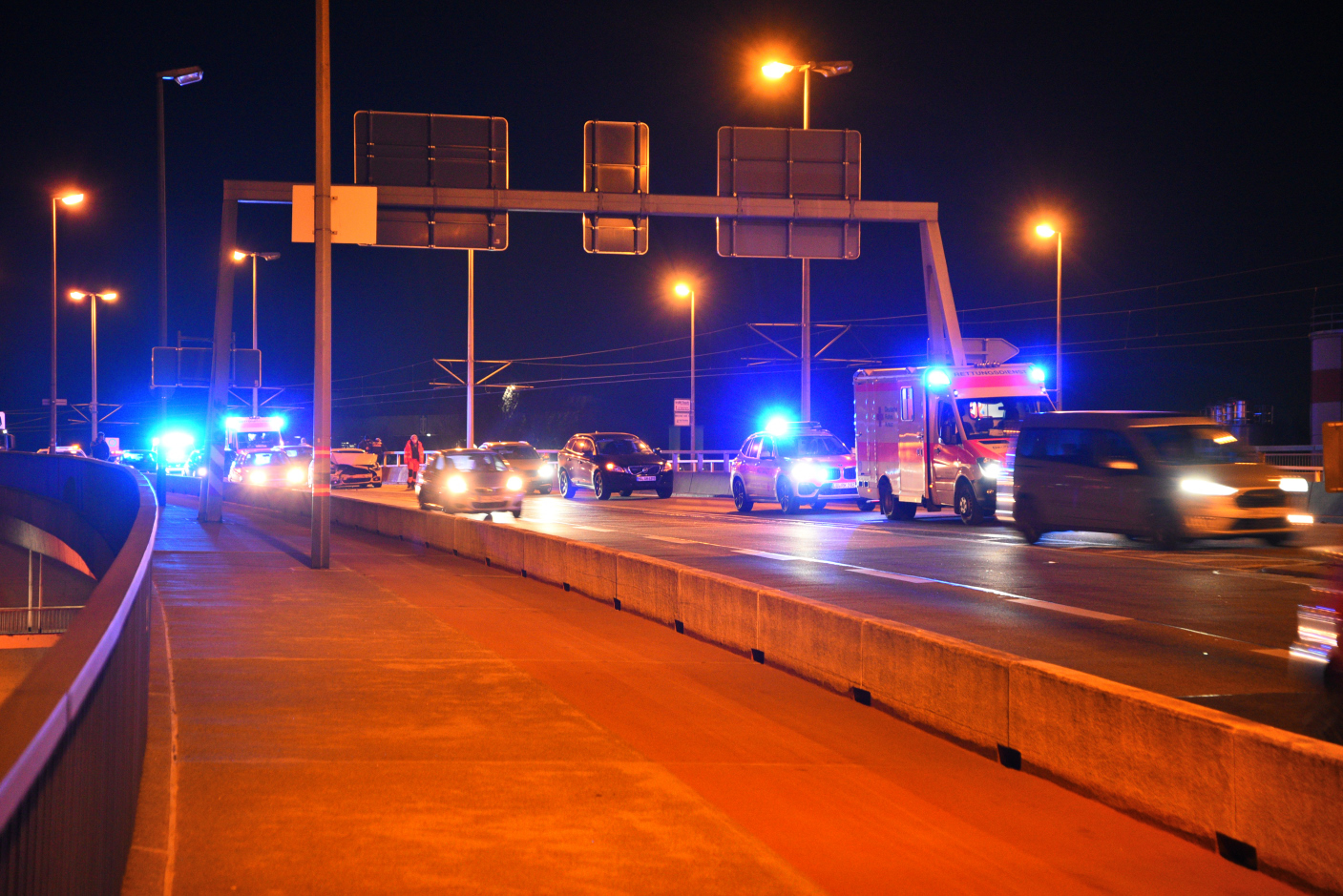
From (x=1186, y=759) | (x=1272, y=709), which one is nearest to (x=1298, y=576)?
(x=1272, y=709)

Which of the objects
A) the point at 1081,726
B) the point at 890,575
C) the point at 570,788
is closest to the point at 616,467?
the point at 890,575

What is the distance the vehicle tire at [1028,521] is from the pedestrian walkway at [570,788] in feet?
34.0

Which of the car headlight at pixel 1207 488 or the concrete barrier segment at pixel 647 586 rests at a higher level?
the car headlight at pixel 1207 488

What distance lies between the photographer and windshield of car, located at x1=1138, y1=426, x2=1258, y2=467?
1747 centimetres

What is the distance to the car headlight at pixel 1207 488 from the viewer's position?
16922mm

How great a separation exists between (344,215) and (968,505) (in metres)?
12.6

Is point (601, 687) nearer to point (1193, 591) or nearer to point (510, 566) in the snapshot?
point (1193, 591)

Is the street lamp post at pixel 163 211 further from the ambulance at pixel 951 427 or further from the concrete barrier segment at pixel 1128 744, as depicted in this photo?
the concrete barrier segment at pixel 1128 744

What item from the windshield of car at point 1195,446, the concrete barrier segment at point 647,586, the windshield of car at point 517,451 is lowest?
the concrete barrier segment at point 647,586

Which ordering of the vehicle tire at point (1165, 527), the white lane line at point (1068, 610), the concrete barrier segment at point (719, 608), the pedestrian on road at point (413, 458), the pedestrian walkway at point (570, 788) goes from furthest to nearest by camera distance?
the pedestrian on road at point (413, 458)
the vehicle tire at point (1165, 527)
the white lane line at point (1068, 610)
the concrete barrier segment at point (719, 608)
the pedestrian walkway at point (570, 788)

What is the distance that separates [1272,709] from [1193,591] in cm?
607

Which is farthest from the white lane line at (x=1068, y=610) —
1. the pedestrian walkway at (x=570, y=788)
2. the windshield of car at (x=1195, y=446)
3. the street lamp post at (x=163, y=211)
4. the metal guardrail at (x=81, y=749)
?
the street lamp post at (x=163, y=211)

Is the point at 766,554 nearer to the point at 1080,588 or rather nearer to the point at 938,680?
the point at 1080,588

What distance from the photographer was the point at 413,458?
49.8 meters
